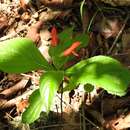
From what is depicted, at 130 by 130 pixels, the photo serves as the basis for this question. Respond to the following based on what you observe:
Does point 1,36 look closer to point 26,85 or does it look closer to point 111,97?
point 26,85

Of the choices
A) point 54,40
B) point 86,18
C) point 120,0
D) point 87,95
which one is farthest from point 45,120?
point 120,0

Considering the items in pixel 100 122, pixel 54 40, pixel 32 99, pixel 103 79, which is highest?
pixel 54 40

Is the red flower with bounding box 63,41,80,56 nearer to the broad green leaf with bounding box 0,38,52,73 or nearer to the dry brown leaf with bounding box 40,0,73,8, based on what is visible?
the broad green leaf with bounding box 0,38,52,73

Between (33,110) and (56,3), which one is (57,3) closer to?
(56,3)

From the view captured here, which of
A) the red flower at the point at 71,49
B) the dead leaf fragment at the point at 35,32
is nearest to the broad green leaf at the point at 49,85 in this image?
the red flower at the point at 71,49

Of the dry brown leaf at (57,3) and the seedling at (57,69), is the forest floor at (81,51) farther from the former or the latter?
the seedling at (57,69)

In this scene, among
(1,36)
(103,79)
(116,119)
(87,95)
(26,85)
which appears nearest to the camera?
(103,79)

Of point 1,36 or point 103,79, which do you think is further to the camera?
point 1,36

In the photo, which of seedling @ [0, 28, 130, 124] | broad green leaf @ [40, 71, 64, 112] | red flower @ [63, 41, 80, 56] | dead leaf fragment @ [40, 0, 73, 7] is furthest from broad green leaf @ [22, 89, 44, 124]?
dead leaf fragment @ [40, 0, 73, 7]
